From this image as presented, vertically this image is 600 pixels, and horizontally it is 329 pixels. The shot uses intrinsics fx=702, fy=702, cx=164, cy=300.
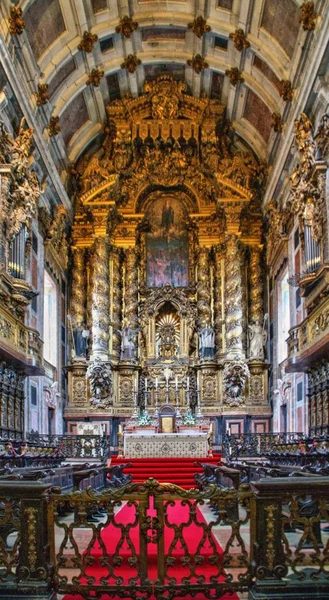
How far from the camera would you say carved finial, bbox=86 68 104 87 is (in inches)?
927

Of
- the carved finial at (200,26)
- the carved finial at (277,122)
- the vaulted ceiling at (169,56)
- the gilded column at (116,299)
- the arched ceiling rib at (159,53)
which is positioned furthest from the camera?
the gilded column at (116,299)

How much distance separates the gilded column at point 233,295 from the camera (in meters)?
25.3

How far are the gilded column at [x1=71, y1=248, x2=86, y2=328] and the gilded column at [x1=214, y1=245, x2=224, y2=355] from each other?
4.99 metres

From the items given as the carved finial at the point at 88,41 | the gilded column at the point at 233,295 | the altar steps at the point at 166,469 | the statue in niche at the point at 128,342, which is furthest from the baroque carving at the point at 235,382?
the carved finial at the point at 88,41

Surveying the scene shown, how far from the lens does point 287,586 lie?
16.1 feet

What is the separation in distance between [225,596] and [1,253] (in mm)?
11738

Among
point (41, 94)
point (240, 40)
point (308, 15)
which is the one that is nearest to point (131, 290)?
point (41, 94)

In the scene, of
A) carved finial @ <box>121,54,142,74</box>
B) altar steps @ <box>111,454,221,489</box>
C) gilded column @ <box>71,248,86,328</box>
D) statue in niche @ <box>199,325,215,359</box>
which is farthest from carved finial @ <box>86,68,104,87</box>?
altar steps @ <box>111,454,221,489</box>

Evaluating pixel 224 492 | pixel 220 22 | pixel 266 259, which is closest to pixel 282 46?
pixel 220 22

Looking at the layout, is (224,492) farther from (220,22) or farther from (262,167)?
(262,167)

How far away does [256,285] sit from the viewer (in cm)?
2627

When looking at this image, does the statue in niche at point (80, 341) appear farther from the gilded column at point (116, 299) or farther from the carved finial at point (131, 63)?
the carved finial at point (131, 63)

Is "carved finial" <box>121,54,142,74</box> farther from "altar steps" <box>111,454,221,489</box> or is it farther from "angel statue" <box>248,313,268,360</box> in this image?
"altar steps" <box>111,454,221,489</box>

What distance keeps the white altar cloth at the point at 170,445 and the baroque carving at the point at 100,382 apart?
19.3ft
